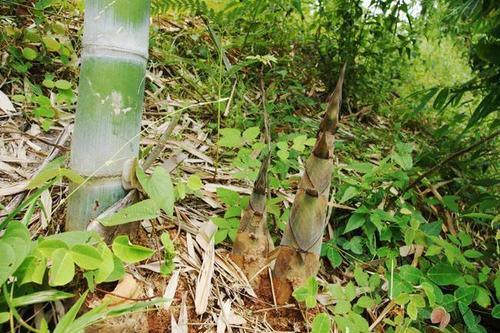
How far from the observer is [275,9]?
7.54 feet

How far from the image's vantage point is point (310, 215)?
2.96ft

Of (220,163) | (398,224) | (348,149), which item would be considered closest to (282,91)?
(348,149)

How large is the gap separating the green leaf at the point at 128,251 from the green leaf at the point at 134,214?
38mm

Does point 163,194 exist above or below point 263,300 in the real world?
above

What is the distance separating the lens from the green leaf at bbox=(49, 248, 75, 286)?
0.60m

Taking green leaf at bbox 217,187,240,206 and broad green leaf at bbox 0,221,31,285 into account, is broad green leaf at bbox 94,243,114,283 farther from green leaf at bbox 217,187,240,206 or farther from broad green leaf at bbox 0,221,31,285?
A: green leaf at bbox 217,187,240,206

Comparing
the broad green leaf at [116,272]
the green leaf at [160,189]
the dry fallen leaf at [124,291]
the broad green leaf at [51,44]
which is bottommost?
the dry fallen leaf at [124,291]

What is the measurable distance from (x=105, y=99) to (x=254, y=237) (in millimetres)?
444

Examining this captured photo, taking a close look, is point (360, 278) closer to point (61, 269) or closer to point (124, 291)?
point (124, 291)

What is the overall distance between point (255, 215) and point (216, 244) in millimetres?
187

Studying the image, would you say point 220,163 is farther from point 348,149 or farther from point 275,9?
point 275,9

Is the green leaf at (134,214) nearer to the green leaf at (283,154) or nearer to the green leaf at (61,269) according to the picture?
the green leaf at (61,269)

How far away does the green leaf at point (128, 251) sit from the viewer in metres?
0.67

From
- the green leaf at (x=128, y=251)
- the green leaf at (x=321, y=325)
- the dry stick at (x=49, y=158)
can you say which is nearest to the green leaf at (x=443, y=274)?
the green leaf at (x=321, y=325)
